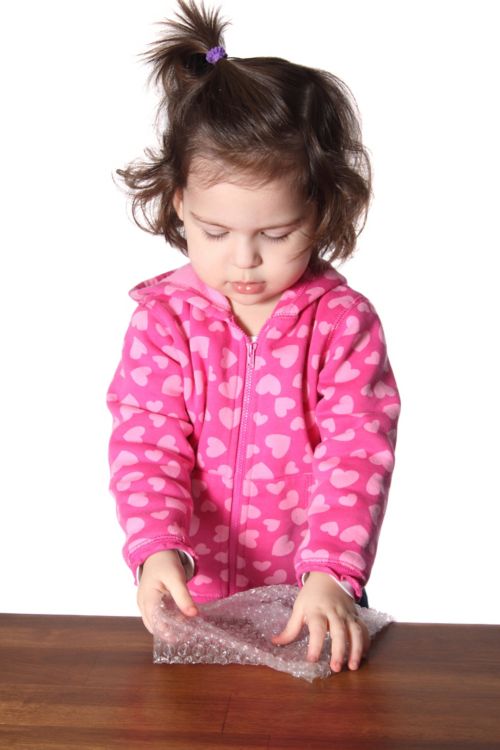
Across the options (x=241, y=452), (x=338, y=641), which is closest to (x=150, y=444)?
(x=241, y=452)

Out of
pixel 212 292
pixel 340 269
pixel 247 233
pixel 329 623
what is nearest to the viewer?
pixel 329 623

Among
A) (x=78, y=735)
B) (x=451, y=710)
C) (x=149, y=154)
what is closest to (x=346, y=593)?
(x=451, y=710)

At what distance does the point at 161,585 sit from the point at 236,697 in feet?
0.59

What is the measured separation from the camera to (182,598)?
1118 millimetres

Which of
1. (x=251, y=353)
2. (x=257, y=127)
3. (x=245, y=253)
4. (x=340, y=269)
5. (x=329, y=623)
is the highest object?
(x=257, y=127)

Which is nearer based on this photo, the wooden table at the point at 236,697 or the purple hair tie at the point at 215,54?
the wooden table at the point at 236,697

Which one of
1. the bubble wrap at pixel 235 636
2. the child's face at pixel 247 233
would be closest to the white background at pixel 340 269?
the child's face at pixel 247 233

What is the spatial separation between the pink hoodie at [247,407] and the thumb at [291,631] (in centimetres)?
17

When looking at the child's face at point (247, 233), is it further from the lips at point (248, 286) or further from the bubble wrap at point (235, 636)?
the bubble wrap at point (235, 636)

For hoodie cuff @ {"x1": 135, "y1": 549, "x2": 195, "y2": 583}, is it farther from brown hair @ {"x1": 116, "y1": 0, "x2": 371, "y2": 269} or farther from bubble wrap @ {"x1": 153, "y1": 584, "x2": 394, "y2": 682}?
brown hair @ {"x1": 116, "y1": 0, "x2": 371, "y2": 269}

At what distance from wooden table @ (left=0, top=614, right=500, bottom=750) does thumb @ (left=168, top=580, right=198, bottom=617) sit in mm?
41

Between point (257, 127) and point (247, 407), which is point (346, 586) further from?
point (257, 127)

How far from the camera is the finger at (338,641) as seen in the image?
1047 mm

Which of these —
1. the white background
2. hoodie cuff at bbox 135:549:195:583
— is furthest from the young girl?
the white background
